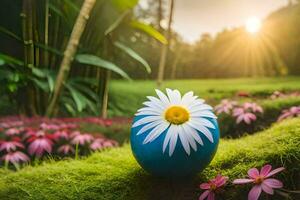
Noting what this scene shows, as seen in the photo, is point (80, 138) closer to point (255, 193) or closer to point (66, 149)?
point (66, 149)

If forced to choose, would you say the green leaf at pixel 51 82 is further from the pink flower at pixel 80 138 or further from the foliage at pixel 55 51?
the pink flower at pixel 80 138

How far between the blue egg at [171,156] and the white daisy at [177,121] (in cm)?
2

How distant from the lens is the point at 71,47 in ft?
15.7

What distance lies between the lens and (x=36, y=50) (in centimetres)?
536

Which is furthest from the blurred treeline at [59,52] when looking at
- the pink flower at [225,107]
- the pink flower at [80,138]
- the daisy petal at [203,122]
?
the daisy petal at [203,122]

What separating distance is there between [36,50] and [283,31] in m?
11.5

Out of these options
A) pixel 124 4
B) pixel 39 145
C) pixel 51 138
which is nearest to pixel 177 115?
pixel 39 145

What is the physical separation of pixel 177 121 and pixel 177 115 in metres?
A: 0.03

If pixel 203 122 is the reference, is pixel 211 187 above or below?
below

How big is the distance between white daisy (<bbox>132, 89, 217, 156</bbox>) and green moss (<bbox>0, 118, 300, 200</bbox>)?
281mm

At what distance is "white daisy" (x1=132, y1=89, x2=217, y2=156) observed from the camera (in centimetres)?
204

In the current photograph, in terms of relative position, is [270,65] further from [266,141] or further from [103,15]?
[266,141]

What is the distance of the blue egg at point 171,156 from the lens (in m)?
2.06

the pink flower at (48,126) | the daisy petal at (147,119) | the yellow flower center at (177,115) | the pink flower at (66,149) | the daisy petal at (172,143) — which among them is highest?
the yellow flower center at (177,115)
